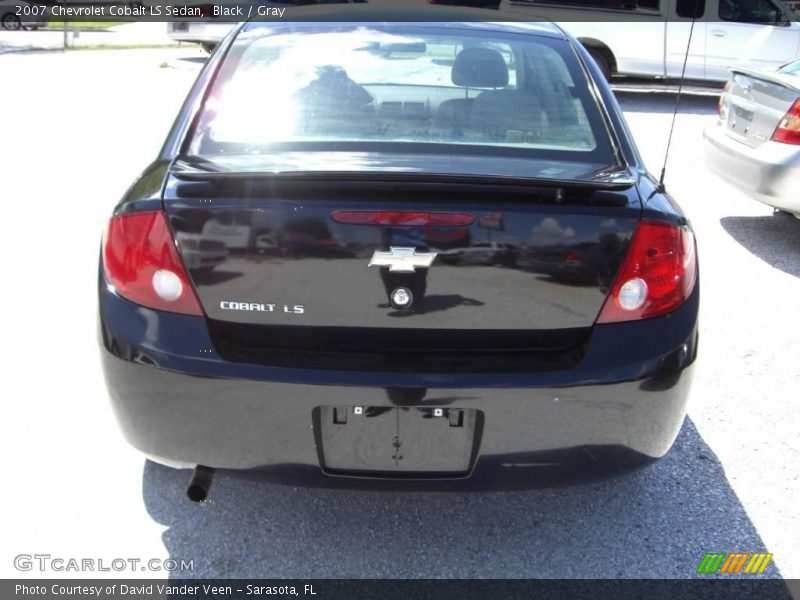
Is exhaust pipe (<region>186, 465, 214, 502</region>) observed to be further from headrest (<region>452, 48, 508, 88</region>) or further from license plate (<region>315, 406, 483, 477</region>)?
headrest (<region>452, 48, 508, 88</region>)

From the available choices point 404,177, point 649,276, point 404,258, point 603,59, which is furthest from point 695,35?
point 404,258

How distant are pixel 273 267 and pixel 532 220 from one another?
2.30ft

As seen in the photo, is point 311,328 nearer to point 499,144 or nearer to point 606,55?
point 499,144

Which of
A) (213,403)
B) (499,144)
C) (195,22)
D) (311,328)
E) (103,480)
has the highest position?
(499,144)

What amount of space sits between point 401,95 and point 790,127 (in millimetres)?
3778

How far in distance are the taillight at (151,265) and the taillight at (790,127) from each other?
478 cm

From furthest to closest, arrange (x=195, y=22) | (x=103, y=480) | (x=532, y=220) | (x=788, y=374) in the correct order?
1. (x=195, y=22)
2. (x=788, y=374)
3. (x=103, y=480)
4. (x=532, y=220)

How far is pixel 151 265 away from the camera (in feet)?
7.61

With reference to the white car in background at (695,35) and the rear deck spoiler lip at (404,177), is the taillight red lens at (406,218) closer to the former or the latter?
the rear deck spoiler lip at (404,177)

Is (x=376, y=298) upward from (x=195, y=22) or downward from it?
upward

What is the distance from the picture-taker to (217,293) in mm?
2281

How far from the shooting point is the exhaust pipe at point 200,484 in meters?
2.42

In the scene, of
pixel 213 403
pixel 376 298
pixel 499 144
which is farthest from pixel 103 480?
pixel 499 144

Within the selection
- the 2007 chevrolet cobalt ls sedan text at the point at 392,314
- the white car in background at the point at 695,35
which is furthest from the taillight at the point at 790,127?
the white car in background at the point at 695,35
